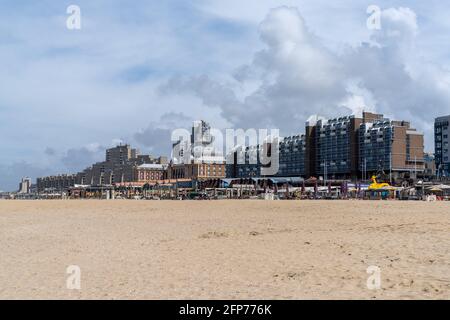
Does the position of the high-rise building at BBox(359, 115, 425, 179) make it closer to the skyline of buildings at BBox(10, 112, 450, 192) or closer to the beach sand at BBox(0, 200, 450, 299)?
the skyline of buildings at BBox(10, 112, 450, 192)

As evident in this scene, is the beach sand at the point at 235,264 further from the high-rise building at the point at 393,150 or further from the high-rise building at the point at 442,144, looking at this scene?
the high-rise building at the point at 442,144

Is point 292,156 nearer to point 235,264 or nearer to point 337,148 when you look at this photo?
point 337,148

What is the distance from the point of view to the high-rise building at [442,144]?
143000 millimetres

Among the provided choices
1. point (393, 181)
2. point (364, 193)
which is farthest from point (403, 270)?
point (393, 181)

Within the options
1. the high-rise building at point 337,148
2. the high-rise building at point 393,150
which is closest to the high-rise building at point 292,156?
the high-rise building at point 337,148

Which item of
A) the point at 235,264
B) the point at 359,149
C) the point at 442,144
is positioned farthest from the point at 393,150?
the point at 235,264

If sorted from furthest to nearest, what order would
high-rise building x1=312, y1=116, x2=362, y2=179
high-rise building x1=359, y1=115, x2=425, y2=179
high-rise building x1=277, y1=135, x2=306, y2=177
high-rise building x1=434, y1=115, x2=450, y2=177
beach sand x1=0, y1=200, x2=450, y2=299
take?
high-rise building x1=277, y1=135, x2=306, y2=177 < high-rise building x1=312, y1=116, x2=362, y2=179 < high-rise building x1=434, y1=115, x2=450, y2=177 < high-rise building x1=359, y1=115, x2=425, y2=179 < beach sand x1=0, y1=200, x2=450, y2=299

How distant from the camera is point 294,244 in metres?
15.9

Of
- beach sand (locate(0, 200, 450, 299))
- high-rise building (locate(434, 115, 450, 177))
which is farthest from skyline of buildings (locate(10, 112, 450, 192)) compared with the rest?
beach sand (locate(0, 200, 450, 299))

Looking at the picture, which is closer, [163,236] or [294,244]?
[294,244]

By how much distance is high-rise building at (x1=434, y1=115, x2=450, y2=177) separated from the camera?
143000 millimetres
